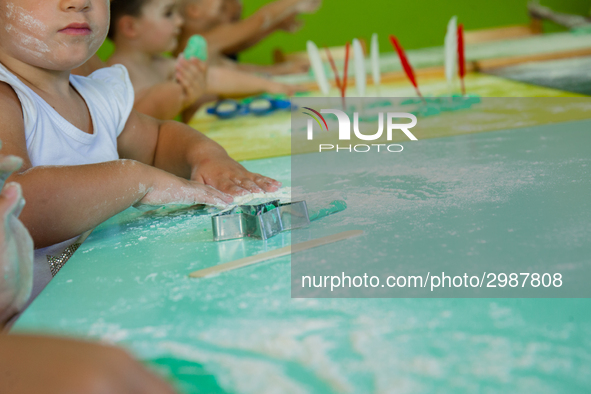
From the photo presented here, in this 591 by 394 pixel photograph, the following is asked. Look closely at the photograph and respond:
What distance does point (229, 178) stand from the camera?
30.5 inches

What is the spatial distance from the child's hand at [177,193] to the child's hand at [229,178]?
0.04 meters

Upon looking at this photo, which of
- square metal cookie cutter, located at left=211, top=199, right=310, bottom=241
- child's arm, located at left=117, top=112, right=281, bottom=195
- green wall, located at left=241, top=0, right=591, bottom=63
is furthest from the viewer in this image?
green wall, located at left=241, top=0, right=591, bottom=63

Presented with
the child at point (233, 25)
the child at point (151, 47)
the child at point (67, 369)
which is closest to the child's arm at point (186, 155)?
the child at point (67, 369)

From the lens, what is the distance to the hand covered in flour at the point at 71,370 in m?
0.25

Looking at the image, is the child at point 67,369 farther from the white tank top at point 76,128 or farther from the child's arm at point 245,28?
the child's arm at point 245,28

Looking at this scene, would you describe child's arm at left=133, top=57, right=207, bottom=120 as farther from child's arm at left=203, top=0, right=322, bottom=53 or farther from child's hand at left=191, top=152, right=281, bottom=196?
child's arm at left=203, top=0, right=322, bottom=53

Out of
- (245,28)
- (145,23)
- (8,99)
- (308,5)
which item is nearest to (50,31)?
(8,99)

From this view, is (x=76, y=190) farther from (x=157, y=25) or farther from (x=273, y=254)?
(x=157, y=25)

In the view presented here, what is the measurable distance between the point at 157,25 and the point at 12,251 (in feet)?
5.32

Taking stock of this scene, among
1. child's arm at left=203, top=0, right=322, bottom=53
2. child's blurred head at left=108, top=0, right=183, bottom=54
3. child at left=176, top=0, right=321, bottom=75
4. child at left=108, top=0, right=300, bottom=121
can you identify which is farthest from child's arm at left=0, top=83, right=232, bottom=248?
child's arm at left=203, top=0, right=322, bottom=53

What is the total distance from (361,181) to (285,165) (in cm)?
20

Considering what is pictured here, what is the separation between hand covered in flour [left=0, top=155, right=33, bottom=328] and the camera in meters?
0.39

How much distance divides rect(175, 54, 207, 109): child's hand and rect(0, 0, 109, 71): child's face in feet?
2.67

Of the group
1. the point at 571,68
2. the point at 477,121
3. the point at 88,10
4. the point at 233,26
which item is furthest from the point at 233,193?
the point at 233,26
